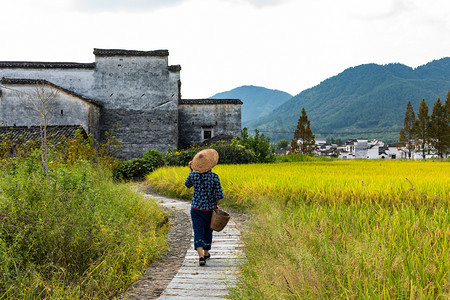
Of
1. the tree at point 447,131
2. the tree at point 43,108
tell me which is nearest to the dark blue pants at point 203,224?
the tree at point 43,108

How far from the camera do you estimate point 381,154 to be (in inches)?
3083

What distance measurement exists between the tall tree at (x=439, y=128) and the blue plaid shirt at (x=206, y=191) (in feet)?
147

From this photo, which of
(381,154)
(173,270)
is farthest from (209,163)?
(381,154)

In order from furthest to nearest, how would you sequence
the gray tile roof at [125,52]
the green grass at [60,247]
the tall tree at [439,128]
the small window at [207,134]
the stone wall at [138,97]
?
the tall tree at [439,128]
the small window at [207,134]
the stone wall at [138,97]
the gray tile roof at [125,52]
the green grass at [60,247]

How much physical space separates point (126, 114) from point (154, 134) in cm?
241

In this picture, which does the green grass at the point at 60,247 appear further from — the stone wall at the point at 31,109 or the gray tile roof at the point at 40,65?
the gray tile roof at the point at 40,65

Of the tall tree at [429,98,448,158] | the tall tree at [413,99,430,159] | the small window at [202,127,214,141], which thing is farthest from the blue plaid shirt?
the tall tree at [413,99,430,159]

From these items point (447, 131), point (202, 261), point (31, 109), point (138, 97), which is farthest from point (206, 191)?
point (447, 131)

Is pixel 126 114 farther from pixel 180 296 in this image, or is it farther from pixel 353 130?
pixel 353 130

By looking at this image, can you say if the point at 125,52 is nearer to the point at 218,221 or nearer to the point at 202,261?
the point at 218,221

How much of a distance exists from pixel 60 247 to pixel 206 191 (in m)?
1.97

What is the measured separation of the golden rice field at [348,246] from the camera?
103 inches

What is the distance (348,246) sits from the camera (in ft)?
10.6

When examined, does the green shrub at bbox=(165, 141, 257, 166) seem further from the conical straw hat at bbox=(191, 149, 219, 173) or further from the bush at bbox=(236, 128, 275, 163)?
the conical straw hat at bbox=(191, 149, 219, 173)
